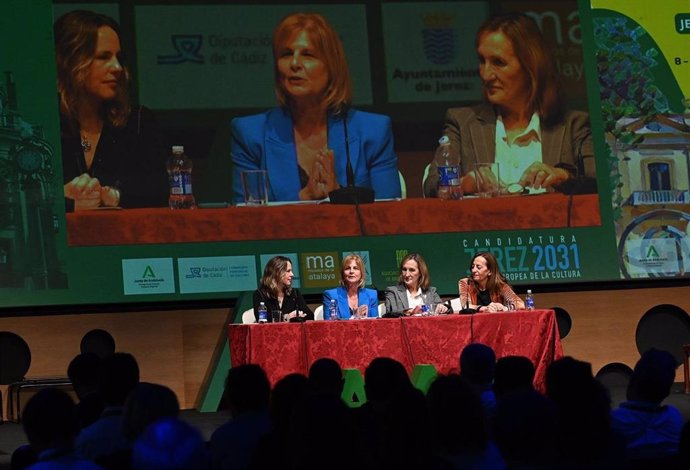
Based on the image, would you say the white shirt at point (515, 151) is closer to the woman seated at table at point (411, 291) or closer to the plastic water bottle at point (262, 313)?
the woman seated at table at point (411, 291)

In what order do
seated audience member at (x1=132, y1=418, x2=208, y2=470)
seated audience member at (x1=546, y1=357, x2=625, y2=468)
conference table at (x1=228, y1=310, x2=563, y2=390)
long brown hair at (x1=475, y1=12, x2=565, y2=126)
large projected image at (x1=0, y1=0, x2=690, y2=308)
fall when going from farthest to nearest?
1. long brown hair at (x1=475, y1=12, x2=565, y2=126)
2. large projected image at (x1=0, y1=0, x2=690, y2=308)
3. conference table at (x1=228, y1=310, x2=563, y2=390)
4. seated audience member at (x1=546, y1=357, x2=625, y2=468)
5. seated audience member at (x1=132, y1=418, x2=208, y2=470)

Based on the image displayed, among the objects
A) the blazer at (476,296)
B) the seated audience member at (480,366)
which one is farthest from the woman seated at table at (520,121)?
the seated audience member at (480,366)

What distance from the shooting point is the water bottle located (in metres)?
8.41

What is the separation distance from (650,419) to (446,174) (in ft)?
18.3

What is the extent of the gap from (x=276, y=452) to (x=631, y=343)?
23.8 ft

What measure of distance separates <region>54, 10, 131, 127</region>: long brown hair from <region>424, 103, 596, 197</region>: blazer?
7.81 ft

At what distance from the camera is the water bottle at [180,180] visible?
8.41m

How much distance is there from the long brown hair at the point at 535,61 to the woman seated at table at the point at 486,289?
7.06ft

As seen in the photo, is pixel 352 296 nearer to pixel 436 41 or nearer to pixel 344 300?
pixel 344 300

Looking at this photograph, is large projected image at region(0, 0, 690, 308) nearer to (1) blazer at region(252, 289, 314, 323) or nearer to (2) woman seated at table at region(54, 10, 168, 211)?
(2) woman seated at table at region(54, 10, 168, 211)

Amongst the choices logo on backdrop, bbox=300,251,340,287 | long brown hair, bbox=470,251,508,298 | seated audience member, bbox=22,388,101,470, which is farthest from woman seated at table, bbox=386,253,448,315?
seated audience member, bbox=22,388,101,470

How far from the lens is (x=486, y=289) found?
7344 mm

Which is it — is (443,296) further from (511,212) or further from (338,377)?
(338,377)

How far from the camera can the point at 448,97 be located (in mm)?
8945
